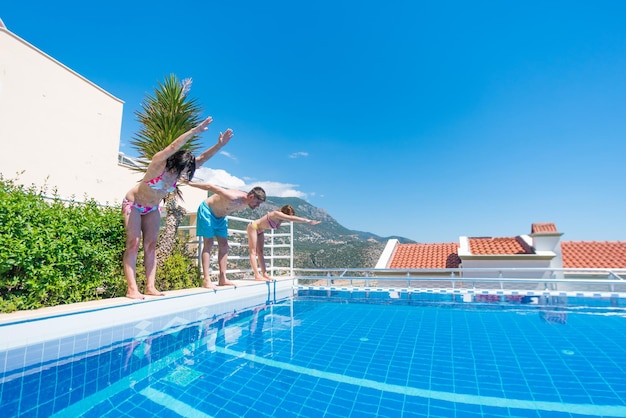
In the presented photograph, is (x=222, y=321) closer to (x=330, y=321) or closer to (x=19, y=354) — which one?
(x=330, y=321)

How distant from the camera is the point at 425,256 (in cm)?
1645

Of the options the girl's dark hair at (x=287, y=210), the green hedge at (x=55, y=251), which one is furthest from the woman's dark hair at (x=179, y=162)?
the girl's dark hair at (x=287, y=210)

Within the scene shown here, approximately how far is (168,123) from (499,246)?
14.5m

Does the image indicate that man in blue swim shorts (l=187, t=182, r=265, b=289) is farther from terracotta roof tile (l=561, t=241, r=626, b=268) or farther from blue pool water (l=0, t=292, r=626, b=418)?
terracotta roof tile (l=561, t=241, r=626, b=268)

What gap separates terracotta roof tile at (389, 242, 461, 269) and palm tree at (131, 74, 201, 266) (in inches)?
475

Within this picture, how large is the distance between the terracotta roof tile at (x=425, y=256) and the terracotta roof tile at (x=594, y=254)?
482cm

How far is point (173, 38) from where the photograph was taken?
39.8ft

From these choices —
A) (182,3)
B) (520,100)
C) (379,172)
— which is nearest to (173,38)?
(182,3)

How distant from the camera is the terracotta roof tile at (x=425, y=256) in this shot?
15.4 metres

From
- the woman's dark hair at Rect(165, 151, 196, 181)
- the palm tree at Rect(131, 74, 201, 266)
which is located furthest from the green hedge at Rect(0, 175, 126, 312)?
the palm tree at Rect(131, 74, 201, 266)

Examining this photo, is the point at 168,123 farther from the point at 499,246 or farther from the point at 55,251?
the point at 499,246

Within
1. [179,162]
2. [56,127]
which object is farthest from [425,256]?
[56,127]

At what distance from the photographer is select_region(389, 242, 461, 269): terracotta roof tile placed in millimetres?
15383

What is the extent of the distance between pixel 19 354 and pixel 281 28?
55.4ft
